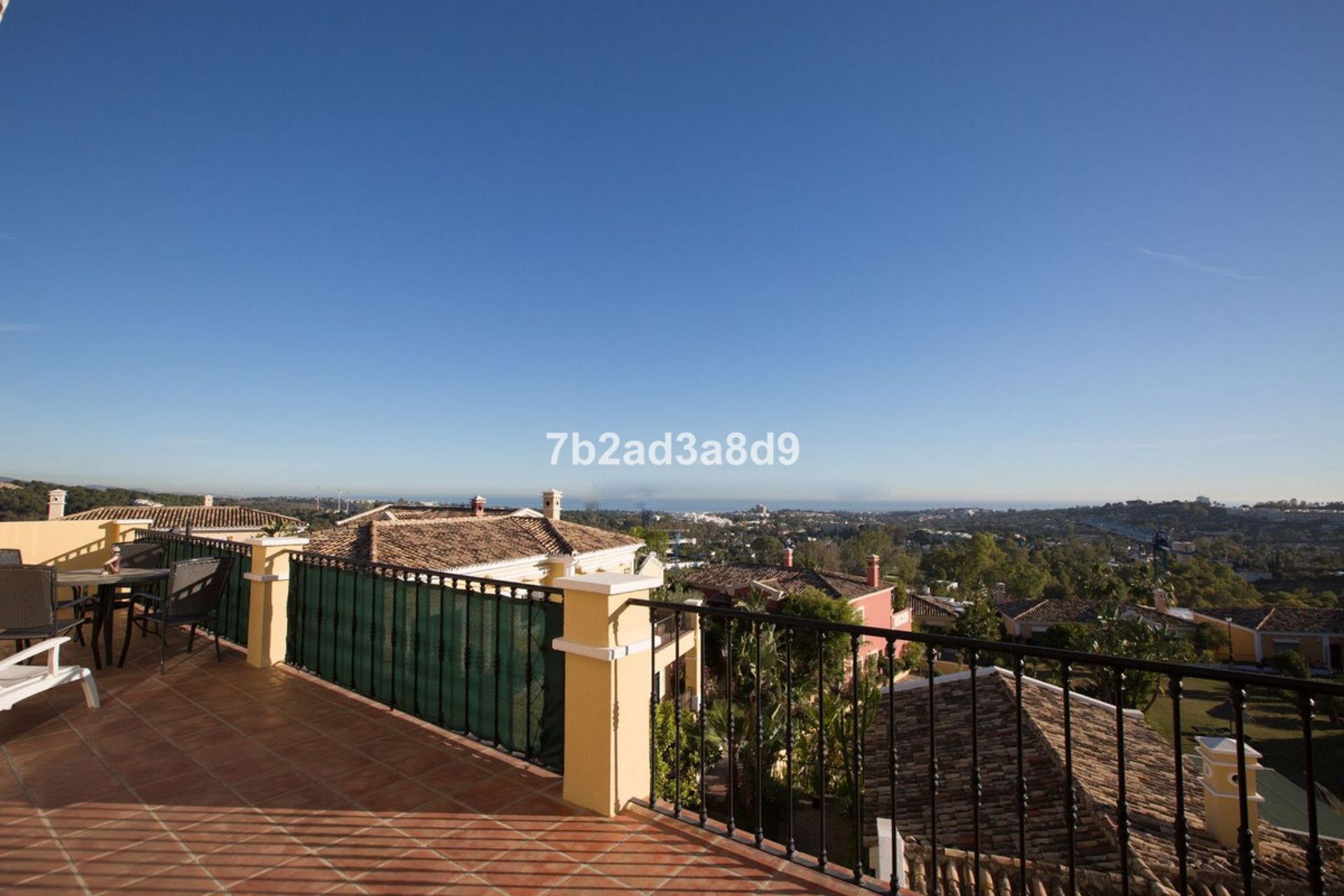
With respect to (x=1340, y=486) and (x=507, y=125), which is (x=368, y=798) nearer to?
(x=507, y=125)

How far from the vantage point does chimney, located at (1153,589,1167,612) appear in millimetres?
37594

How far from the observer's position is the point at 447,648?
4000 mm

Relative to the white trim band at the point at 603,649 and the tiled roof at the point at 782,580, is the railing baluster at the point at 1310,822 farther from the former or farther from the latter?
the tiled roof at the point at 782,580

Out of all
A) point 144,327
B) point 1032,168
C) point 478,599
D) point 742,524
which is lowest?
point 742,524

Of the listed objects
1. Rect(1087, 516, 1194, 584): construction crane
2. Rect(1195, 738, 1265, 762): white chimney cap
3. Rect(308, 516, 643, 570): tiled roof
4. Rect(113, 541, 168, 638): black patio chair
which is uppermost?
Rect(113, 541, 168, 638): black patio chair

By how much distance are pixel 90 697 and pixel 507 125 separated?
509 inches

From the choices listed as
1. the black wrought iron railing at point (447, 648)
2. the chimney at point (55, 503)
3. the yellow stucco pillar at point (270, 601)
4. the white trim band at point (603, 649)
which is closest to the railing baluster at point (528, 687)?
the black wrought iron railing at point (447, 648)

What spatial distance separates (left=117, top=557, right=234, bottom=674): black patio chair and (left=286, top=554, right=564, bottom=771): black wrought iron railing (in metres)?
1.26

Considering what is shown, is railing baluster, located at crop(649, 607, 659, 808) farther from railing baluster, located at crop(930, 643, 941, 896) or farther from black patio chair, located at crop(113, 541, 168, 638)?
black patio chair, located at crop(113, 541, 168, 638)

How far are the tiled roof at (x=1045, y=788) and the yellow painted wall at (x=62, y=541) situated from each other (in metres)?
12.2

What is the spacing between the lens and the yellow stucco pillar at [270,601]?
554cm

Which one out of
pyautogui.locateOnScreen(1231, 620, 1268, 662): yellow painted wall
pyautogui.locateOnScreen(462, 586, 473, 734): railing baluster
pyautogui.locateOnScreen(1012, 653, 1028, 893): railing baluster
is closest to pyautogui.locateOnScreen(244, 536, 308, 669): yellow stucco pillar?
pyautogui.locateOnScreen(462, 586, 473, 734): railing baluster

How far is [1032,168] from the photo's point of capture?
14594mm

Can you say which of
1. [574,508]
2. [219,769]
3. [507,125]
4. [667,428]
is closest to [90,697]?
[219,769]
